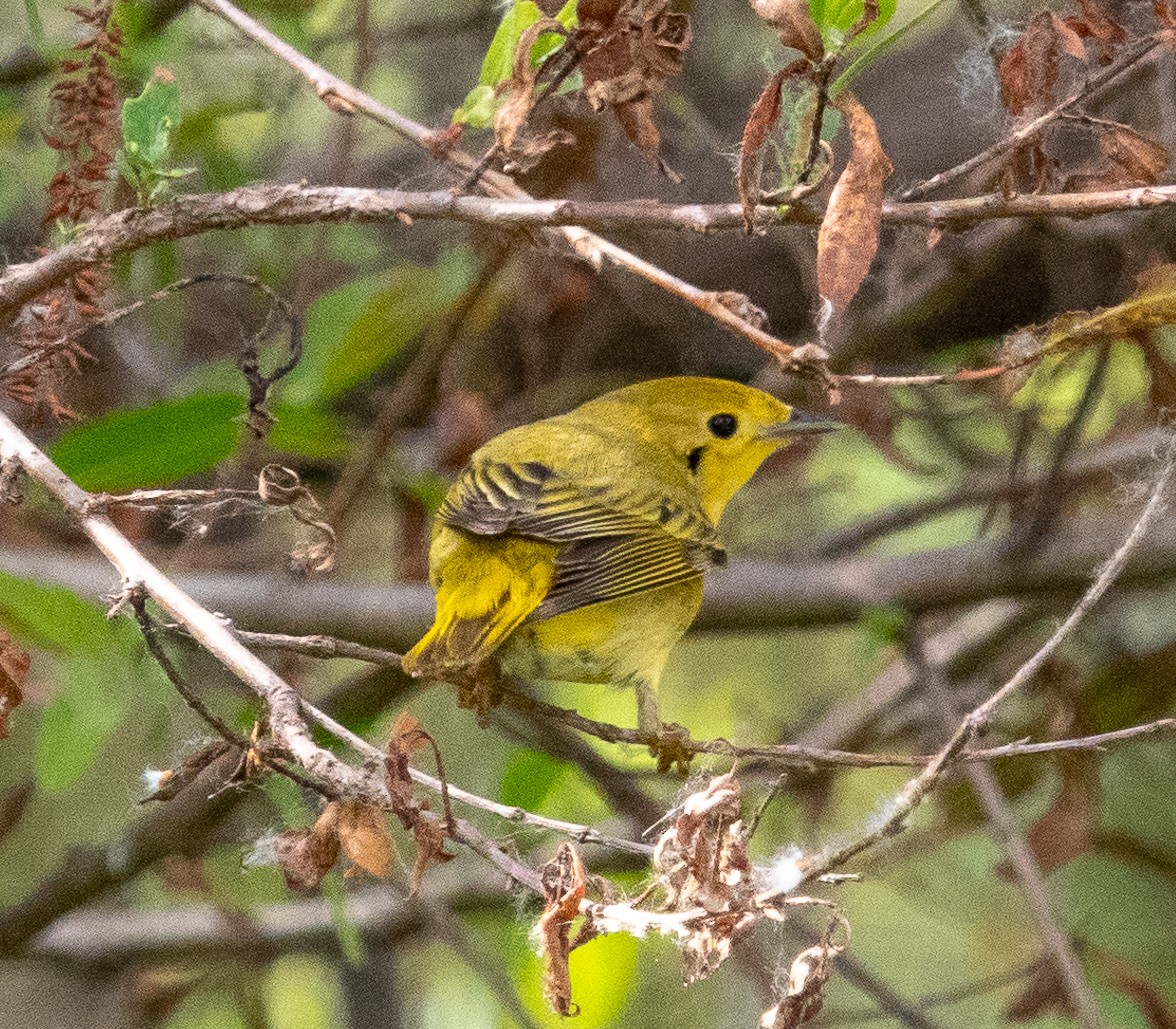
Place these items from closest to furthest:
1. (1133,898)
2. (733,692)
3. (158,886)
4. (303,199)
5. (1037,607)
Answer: (303,199)
(1037,607)
(1133,898)
(158,886)
(733,692)

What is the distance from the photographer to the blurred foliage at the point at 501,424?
8.87 feet

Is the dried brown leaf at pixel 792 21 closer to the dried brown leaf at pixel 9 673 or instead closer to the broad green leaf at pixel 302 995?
the dried brown leaf at pixel 9 673

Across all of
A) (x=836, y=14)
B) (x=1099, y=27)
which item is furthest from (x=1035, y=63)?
(x=836, y=14)

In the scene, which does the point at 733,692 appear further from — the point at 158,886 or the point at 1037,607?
the point at 158,886

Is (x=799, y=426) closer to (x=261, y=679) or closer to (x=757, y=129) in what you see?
(x=757, y=129)

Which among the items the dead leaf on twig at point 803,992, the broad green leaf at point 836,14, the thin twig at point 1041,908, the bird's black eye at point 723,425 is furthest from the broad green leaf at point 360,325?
the dead leaf on twig at point 803,992

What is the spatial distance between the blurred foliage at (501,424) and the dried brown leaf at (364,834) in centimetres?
103

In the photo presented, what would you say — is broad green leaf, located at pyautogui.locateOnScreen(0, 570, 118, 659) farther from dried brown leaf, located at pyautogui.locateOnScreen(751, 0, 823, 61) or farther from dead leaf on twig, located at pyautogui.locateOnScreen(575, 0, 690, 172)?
dried brown leaf, located at pyautogui.locateOnScreen(751, 0, 823, 61)

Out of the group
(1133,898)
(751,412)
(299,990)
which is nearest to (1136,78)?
(751,412)

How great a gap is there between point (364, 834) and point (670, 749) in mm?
1207

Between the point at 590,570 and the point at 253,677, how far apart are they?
43.9 inches

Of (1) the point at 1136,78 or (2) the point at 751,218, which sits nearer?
(2) the point at 751,218

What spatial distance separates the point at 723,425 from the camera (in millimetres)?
2863

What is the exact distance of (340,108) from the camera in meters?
1.67
